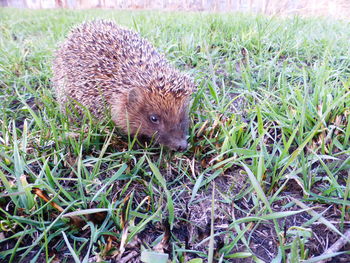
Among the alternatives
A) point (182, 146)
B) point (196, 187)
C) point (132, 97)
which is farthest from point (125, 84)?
point (196, 187)

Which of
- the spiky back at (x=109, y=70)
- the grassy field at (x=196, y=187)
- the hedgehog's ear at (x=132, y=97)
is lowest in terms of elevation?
the grassy field at (x=196, y=187)

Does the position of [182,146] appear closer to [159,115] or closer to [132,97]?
[159,115]

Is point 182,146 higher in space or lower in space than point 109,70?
lower

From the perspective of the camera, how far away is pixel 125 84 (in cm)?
289

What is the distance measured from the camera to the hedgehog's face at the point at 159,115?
2.54m

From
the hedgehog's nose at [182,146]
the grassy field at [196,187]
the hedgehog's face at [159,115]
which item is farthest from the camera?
the hedgehog's face at [159,115]

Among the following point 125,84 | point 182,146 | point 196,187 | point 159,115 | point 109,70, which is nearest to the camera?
point 196,187

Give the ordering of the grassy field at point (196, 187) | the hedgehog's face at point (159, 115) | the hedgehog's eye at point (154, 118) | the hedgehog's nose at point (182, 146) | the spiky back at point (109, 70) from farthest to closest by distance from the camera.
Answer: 1. the spiky back at point (109, 70)
2. the hedgehog's eye at point (154, 118)
3. the hedgehog's face at point (159, 115)
4. the hedgehog's nose at point (182, 146)
5. the grassy field at point (196, 187)

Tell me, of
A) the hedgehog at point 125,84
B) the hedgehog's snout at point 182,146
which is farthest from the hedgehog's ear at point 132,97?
the hedgehog's snout at point 182,146

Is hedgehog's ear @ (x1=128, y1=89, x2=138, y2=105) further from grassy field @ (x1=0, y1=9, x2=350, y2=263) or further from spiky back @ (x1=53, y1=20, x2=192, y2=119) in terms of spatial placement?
grassy field @ (x1=0, y1=9, x2=350, y2=263)

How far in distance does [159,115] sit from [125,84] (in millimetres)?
549

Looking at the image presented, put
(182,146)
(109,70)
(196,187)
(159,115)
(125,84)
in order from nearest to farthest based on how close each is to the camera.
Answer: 1. (196,187)
2. (182,146)
3. (159,115)
4. (125,84)
5. (109,70)

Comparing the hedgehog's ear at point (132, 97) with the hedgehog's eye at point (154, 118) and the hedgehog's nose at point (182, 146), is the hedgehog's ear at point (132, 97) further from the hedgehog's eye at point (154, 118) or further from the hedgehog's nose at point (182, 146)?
the hedgehog's nose at point (182, 146)

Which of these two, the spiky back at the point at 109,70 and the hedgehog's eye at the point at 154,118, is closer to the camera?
the hedgehog's eye at the point at 154,118
